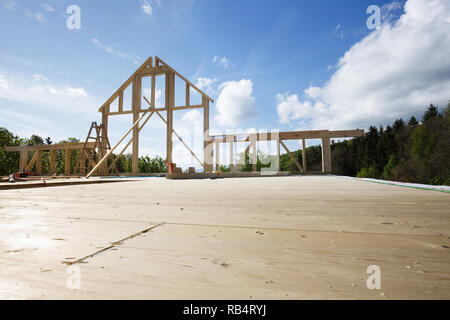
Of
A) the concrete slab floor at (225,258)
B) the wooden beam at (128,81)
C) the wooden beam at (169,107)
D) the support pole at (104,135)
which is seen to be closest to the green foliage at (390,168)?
the wooden beam at (169,107)

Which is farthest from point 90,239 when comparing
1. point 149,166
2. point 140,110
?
point 149,166

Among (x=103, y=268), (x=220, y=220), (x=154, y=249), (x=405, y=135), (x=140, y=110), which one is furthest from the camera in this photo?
(x=405, y=135)

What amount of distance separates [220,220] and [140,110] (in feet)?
33.0

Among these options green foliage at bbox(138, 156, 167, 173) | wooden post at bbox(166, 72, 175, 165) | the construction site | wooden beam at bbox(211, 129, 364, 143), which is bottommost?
the construction site

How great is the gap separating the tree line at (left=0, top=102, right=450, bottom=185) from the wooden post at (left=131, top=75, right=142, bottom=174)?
3917 mm

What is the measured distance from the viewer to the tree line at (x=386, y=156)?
1658 centimetres

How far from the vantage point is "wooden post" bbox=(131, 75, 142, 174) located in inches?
379

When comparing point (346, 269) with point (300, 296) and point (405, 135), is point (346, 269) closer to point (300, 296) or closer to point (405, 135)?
point (300, 296)

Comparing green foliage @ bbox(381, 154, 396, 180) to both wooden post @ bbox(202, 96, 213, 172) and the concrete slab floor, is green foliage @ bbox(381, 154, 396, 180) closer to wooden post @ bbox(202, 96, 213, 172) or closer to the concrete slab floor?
wooden post @ bbox(202, 96, 213, 172)

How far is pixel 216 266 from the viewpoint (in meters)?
0.50

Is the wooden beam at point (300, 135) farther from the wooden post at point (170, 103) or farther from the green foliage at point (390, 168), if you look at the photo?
the green foliage at point (390, 168)

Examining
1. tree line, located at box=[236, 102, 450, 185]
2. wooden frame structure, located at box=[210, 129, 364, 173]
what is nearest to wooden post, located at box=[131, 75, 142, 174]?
wooden frame structure, located at box=[210, 129, 364, 173]

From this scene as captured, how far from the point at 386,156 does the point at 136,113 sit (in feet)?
89.4

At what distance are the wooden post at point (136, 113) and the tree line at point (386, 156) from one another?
3.92 meters
